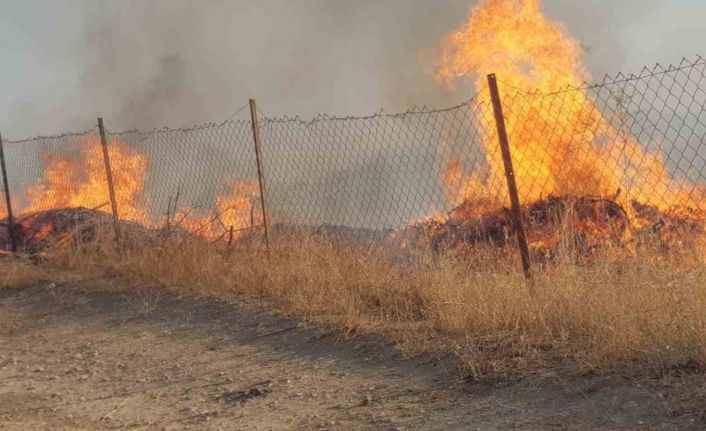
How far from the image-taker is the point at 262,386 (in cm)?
495

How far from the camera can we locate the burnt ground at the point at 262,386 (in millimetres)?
3820

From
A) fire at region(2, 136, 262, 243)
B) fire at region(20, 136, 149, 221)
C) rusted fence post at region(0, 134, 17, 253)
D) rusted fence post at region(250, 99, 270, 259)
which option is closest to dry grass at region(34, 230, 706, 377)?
rusted fence post at region(250, 99, 270, 259)

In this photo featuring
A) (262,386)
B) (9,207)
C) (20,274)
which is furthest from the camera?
(9,207)

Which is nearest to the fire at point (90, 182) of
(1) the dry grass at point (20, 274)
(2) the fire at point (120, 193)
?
(2) the fire at point (120, 193)

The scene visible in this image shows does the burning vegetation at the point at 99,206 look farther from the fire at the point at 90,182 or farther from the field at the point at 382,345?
the field at the point at 382,345

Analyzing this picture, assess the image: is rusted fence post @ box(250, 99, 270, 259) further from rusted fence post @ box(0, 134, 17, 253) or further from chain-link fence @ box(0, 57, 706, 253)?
rusted fence post @ box(0, 134, 17, 253)

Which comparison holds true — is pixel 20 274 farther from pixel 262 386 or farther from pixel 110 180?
pixel 262 386

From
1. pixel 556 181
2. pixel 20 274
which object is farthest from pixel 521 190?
pixel 20 274

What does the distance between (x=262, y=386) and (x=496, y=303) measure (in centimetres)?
190

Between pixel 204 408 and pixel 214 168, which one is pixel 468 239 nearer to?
pixel 214 168

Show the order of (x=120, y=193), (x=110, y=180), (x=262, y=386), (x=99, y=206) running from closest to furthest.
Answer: (x=262, y=386), (x=110, y=180), (x=99, y=206), (x=120, y=193)

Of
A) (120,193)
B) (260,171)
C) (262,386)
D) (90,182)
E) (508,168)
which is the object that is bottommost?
(262,386)

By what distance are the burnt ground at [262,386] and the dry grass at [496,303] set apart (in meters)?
0.20

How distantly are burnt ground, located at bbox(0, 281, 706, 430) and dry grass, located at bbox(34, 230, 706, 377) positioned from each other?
0.67 feet
